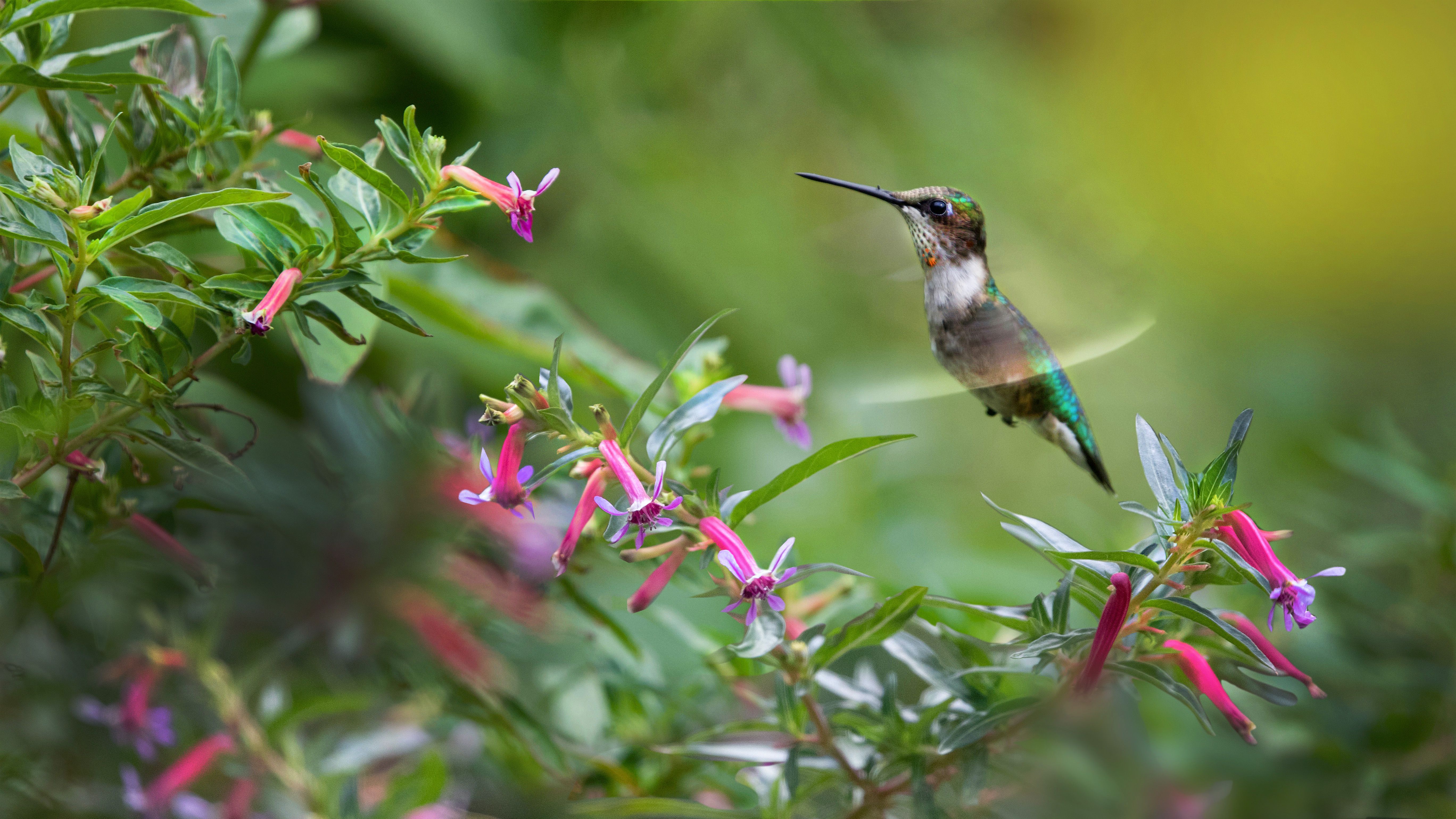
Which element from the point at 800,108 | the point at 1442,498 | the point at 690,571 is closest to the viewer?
the point at 690,571

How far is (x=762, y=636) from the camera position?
29cm

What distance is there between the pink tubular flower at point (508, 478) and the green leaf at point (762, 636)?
8 centimetres

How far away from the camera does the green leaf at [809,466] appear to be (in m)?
0.26

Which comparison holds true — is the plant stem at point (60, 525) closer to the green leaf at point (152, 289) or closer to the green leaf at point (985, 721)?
the green leaf at point (152, 289)

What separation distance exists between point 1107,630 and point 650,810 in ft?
0.58

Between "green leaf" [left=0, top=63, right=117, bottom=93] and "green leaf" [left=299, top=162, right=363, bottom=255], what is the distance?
0.06 meters

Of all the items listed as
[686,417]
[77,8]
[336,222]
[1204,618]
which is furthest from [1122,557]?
[77,8]

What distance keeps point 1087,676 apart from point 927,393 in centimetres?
11

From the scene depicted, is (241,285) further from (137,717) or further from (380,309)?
(137,717)

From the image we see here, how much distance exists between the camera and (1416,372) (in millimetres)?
1531

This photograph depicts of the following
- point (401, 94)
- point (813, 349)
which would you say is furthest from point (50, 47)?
point (813, 349)

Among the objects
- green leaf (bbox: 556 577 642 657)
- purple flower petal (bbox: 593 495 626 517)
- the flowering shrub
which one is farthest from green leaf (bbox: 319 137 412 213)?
green leaf (bbox: 556 577 642 657)

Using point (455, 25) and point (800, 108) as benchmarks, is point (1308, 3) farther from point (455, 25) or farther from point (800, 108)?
point (455, 25)

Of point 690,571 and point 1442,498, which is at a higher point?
point 1442,498
